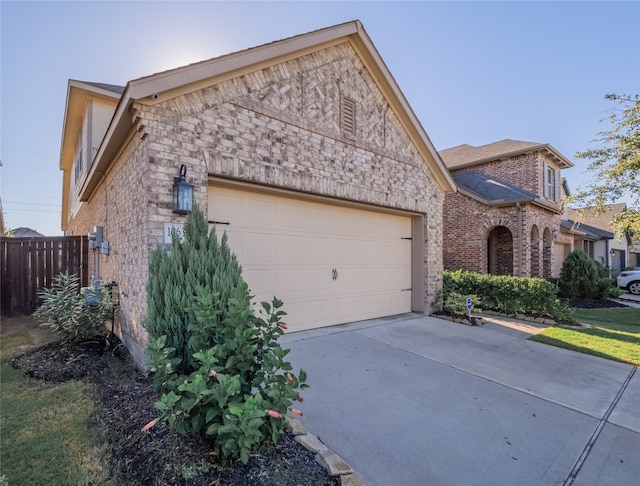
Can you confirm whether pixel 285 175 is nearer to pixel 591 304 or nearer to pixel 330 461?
pixel 330 461

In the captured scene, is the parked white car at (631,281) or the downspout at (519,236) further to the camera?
the parked white car at (631,281)

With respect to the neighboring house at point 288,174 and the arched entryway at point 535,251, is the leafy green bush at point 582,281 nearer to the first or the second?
the arched entryway at point 535,251

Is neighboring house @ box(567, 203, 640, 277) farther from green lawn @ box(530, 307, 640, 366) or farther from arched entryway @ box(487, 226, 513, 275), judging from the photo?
green lawn @ box(530, 307, 640, 366)

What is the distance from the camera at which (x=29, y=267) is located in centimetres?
816

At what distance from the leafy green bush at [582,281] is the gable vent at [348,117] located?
10916 mm

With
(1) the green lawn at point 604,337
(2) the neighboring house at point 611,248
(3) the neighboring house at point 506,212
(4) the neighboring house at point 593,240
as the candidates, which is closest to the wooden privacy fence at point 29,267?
(1) the green lawn at point 604,337

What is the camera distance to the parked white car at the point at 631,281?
1636 centimetres

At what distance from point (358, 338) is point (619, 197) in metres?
8.39

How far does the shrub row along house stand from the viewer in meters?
4.15

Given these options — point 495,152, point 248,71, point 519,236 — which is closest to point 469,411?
point 248,71

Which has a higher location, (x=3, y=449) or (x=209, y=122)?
(x=209, y=122)

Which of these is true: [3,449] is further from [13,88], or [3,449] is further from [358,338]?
[13,88]

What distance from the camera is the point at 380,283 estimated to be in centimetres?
719

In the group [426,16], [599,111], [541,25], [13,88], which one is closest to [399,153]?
[426,16]
